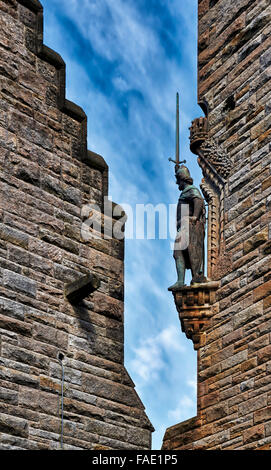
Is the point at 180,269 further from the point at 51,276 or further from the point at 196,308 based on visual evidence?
the point at 51,276

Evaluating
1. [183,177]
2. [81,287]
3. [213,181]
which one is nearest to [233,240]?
[213,181]

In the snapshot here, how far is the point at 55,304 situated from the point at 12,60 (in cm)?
399

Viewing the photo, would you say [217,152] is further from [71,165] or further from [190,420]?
[190,420]

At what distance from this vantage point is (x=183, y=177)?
20297 mm

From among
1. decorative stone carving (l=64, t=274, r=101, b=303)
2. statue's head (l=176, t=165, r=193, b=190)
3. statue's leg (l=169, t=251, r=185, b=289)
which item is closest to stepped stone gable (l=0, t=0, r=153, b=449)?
decorative stone carving (l=64, t=274, r=101, b=303)

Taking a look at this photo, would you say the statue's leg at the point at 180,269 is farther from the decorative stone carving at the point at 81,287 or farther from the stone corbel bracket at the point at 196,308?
the decorative stone carving at the point at 81,287

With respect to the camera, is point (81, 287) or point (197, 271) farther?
point (197, 271)

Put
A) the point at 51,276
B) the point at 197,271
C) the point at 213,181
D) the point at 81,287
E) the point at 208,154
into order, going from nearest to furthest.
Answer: the point at 81,287 → the point at 51,276 → the point at 197,271 → the point at 213,181 → the point at 208,154

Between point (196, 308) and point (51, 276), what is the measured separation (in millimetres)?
2795

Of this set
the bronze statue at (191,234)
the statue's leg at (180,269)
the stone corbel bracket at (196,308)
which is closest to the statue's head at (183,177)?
the bronze statue at (191,234)

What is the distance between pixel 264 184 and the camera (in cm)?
1881
